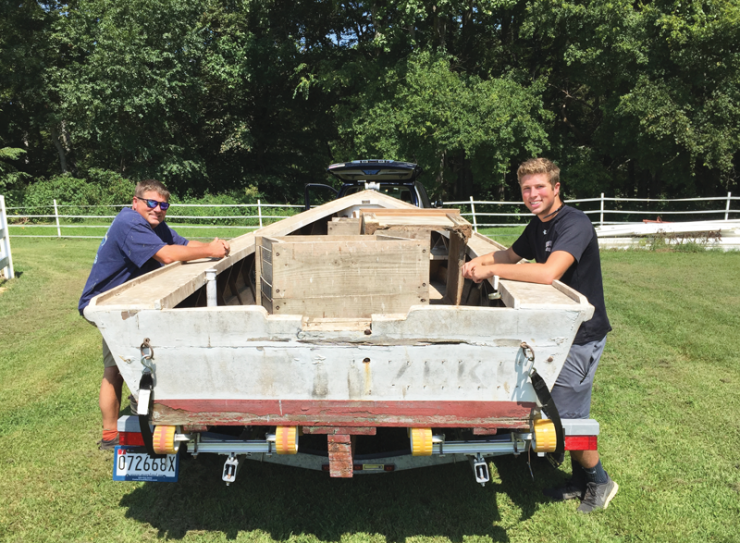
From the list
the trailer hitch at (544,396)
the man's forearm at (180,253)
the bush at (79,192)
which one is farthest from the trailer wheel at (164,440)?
the bush at (79,192)

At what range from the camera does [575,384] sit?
9.11 feet

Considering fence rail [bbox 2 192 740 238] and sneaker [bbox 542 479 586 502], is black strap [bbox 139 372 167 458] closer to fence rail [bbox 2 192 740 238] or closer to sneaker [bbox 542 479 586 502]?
sneaker [bbox 542 479 586 502]

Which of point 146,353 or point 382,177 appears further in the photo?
point 382,177

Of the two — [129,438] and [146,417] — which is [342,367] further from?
[129,438]

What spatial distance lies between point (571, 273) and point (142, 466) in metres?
2.44

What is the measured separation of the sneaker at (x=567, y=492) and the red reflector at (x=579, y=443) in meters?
0.74

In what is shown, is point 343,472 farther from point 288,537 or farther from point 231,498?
point 231,498

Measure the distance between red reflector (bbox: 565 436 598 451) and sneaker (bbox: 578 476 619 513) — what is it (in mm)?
623

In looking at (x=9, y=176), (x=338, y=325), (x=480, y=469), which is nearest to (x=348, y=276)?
(x=338, y=325)

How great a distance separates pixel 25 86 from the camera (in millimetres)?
22672

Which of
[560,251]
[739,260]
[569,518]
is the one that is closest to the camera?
[560,251]

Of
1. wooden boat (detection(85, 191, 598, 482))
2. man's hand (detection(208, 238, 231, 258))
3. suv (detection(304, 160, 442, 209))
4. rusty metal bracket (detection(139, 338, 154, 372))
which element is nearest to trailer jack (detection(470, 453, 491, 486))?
wooden boat (detection(85, 191, 598, 482))

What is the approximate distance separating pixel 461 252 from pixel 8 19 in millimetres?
27808

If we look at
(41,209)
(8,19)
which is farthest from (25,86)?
(41,209)
